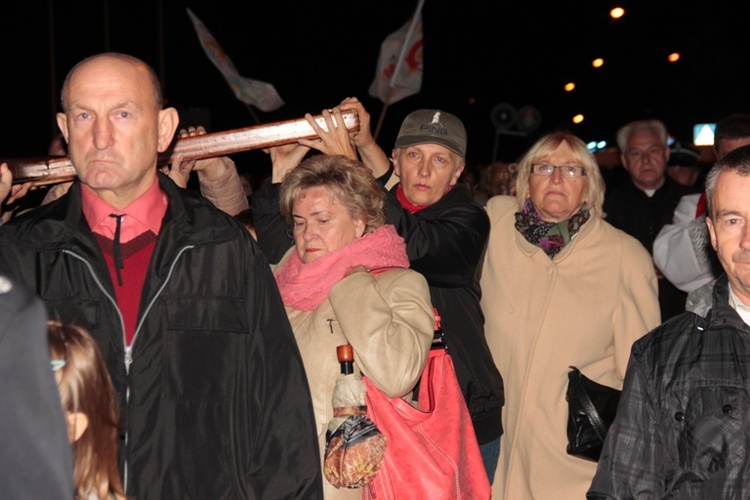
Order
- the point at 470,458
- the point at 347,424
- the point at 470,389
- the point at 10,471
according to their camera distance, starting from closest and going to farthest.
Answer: the point at 10,471
the point at 347,424
the point at 470,458
the point at 470,389

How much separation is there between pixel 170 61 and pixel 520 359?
16654 mm

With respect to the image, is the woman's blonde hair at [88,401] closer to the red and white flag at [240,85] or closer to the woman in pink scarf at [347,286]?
the woman in pink scarf at [347,286]

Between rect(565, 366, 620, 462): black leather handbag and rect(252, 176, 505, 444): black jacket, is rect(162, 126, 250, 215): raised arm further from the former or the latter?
rect(565, 366, 620, 462): black leather handbag

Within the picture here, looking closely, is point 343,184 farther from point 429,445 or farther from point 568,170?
point 568,170

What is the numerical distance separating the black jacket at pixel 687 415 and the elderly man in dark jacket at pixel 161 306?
0.94 metres

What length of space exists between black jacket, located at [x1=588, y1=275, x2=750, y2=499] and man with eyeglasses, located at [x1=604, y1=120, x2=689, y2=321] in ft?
13.9

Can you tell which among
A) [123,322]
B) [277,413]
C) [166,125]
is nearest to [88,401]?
[123,322]

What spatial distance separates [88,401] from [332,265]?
6.21 ft

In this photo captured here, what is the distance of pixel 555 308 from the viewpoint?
517 centimetres

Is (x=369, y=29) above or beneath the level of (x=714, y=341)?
above

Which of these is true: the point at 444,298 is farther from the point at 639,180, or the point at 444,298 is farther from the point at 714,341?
the point at 639,180

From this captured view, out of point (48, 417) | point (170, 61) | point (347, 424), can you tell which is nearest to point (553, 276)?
point (347, 424)

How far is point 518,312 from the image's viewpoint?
17.1ft

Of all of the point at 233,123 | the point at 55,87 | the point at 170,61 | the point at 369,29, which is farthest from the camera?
the point at 369,29
